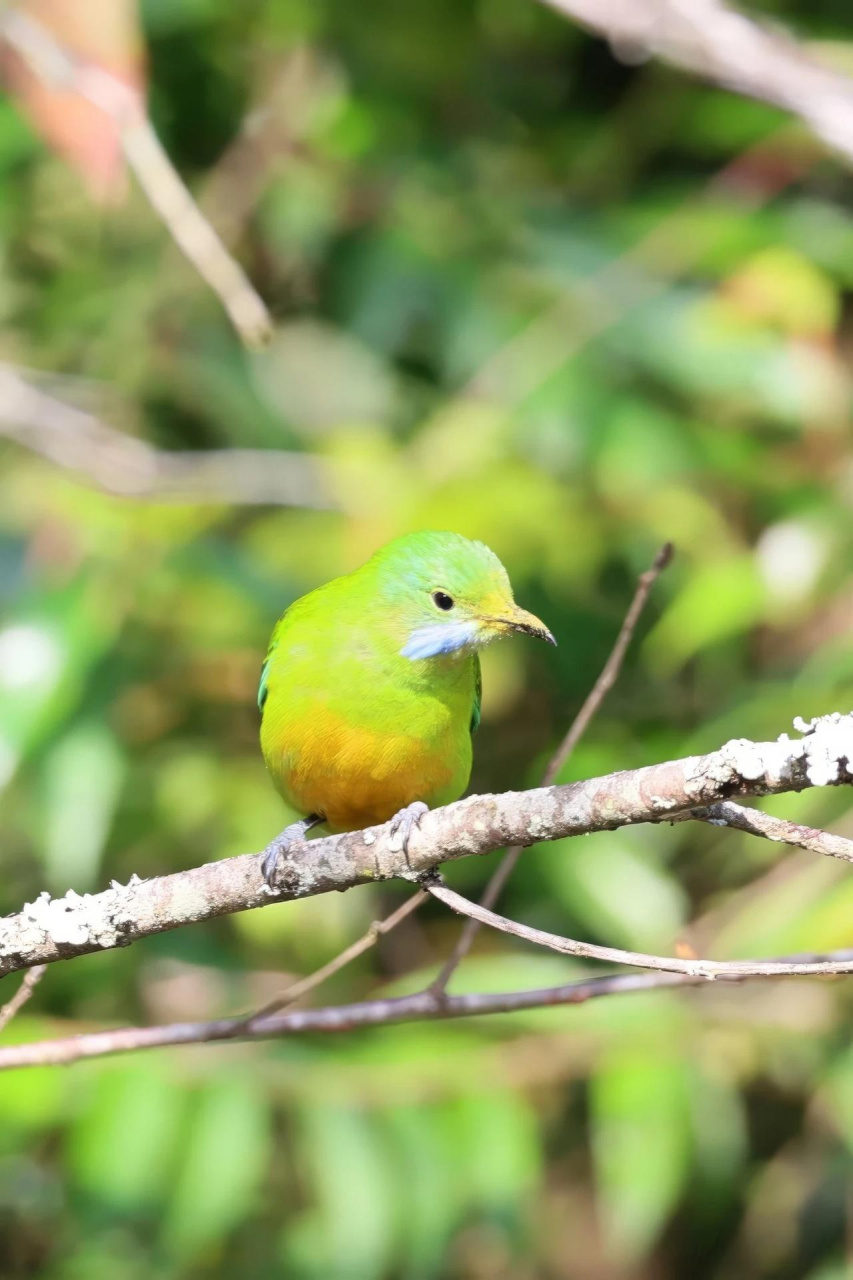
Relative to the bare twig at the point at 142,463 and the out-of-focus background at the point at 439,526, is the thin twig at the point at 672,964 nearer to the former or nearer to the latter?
the out-of-focus background at the point at 439,526

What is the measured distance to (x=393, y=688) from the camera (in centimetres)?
374

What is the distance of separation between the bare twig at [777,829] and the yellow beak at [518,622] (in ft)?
4.52

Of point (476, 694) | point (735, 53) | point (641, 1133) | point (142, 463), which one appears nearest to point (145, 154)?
point (142, 463)

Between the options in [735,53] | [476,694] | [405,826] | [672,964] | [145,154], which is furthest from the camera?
[735,53]

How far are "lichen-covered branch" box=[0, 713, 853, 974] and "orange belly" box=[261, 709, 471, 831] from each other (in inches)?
38.5

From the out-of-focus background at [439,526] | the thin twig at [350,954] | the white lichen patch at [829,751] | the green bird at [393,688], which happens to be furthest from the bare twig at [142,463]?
the white lichen patch at [829,751]

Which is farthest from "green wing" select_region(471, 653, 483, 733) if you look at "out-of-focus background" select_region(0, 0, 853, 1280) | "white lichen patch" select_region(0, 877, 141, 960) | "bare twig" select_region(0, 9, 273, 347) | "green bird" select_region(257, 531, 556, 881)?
"white lichen patch" select_region(0, 877, 141, 960)

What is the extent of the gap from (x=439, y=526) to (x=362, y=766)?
5.35ft

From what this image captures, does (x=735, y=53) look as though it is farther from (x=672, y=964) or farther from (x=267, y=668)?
(x=672, y=964)

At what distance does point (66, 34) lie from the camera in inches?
175

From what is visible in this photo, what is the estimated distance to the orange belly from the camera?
365cm

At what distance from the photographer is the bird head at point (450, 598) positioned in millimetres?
3721

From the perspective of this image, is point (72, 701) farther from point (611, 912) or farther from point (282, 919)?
point (611, 912)

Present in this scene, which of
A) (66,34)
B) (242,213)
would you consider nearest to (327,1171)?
(66,34)
